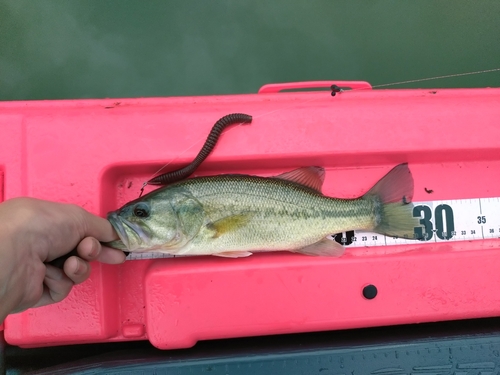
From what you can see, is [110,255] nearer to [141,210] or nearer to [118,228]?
[118,228]

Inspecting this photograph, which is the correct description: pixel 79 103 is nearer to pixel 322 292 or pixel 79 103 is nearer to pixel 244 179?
pixel 244 179

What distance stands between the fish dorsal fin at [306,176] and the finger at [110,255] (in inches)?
40.4

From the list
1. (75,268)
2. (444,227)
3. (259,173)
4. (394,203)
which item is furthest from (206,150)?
(444,227)

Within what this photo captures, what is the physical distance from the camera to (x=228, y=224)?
2.18 meters

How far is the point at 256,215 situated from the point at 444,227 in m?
1.22

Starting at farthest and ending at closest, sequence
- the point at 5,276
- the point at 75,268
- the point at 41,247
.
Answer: the point at 75,268
the point at 41,247
the point at 5,276

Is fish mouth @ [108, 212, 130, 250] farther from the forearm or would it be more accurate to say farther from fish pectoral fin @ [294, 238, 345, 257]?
fish pectoral fin @ [294, 238, 345, 257]

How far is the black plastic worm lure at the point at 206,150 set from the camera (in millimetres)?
2162

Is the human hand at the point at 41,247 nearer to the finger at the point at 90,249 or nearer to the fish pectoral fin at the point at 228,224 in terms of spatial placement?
the finger at the point at 90,249

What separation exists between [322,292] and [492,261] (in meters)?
1.07

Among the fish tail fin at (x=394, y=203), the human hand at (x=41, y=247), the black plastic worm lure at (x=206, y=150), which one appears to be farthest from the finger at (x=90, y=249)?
the fish tail fin at (x=394, y=203)

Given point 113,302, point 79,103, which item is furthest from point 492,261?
point 79,103

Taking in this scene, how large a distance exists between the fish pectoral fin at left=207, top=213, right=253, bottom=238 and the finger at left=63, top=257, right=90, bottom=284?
0.68 meters

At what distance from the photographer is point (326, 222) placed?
226 centimetres
